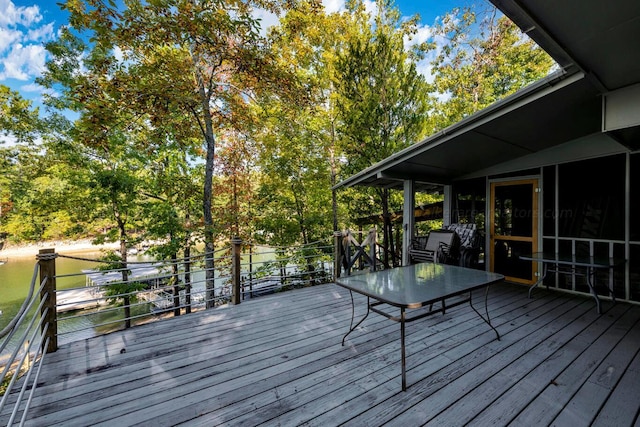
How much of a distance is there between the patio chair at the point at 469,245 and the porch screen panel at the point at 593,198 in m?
1.21

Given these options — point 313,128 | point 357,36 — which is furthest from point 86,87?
point 357,36

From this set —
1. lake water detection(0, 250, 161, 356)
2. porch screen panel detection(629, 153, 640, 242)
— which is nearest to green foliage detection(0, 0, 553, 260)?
lake water detection(0, 250, 161, 356)

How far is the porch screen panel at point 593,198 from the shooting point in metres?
3.59

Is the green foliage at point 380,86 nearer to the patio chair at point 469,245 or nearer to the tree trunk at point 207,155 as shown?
the patio chair at point 469,245

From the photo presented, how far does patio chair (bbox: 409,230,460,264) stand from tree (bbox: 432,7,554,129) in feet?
18.3

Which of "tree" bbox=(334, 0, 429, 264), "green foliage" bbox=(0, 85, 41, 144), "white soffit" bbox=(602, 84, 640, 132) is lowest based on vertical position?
"white soffit" bbox=(602, 84, 640, 132)

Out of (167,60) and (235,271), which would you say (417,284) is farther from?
(167,60)

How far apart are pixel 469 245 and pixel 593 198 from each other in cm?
180

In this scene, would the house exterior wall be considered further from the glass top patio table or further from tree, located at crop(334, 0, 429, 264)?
tree, located at crop(334, 0, 429, 264)

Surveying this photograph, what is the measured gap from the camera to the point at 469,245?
14.9 ft

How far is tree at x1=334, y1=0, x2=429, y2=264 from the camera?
754 cm

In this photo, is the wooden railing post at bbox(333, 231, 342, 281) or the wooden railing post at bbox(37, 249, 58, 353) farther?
the wooden railing post at bbox(333, 231, 342, 281)

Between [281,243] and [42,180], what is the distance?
668cm

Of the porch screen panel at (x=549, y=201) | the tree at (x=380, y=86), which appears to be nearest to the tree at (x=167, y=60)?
the tree at (x=380, y=86)
